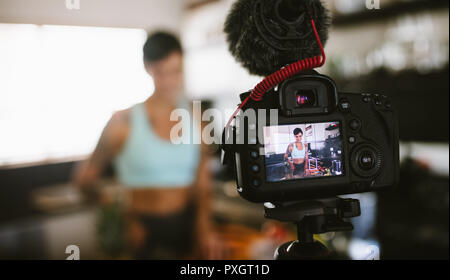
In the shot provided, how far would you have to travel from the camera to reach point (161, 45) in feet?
3.97

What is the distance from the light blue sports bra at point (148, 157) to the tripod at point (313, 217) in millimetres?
896

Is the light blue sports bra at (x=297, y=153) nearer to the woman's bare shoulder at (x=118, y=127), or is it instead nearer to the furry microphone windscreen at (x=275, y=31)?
the furry microphone windscreen at (x=275, y=31)

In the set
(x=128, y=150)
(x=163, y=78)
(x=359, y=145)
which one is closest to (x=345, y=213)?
(x=359, y=145)

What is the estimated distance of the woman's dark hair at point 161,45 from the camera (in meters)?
1.11

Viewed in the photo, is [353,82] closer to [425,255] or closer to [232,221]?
[425,255]

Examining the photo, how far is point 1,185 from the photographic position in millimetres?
2377

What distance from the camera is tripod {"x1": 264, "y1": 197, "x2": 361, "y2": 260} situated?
495 mm

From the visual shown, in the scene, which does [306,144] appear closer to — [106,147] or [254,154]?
[254,154]

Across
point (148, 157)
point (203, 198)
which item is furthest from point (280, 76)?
point (203, 198)

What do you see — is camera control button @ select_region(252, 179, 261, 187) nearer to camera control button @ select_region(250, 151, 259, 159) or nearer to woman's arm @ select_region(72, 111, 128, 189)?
camera control button @ select_region(250, 151, 259, 159)

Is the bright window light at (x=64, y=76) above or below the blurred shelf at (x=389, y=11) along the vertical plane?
below

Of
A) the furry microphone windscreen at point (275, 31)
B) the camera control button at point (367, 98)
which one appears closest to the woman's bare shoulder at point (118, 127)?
the furry microphone windscreen at point (275, 31)

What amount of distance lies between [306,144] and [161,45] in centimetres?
87

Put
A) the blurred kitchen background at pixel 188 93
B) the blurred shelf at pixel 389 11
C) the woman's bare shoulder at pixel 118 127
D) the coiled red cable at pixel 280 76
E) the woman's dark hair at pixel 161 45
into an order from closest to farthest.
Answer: the coiled red cable at pixel 280 76
the blurred kitchen background at pixel 188 93
the woman's dark hair at pixel 161 45
the woman's bare shoulder at pixel 118 127
the blurred shelf at pixel 389 11
